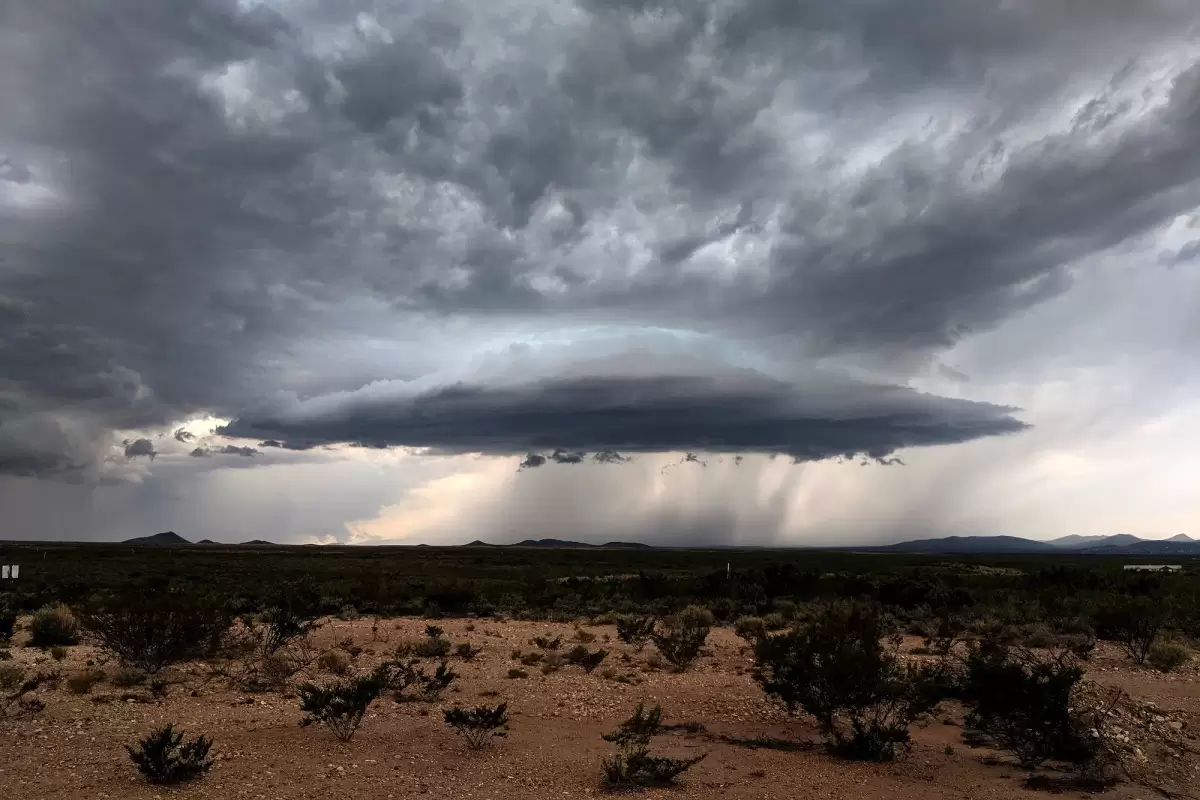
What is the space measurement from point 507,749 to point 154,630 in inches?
364

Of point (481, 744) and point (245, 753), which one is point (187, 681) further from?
point (481, 744)

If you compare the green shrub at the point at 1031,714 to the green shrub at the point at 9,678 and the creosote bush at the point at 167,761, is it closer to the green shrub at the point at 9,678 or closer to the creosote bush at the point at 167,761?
the creosote bush at the point at 167,761

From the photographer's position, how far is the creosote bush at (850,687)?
11.9 meters

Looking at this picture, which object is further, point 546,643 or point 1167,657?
point 546,643

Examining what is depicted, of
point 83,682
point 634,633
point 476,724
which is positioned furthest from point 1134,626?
point 83,682

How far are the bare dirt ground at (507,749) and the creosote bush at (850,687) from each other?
43cm

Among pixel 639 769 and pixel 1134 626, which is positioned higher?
pixel 1134 626

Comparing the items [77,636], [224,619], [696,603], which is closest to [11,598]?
[77,636]

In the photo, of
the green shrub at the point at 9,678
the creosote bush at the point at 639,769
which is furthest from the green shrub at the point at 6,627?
the creosote bush at the point at 639,769

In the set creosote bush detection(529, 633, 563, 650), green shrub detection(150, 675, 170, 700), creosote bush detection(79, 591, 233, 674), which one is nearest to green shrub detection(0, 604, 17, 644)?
creosote bush detection(79, 591, 233, 674)

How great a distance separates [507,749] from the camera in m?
11.7

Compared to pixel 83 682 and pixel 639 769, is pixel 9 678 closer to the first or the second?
pixel 83 682

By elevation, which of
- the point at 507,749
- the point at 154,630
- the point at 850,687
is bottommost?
the point at 507,749

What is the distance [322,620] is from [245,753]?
59.5 ft
